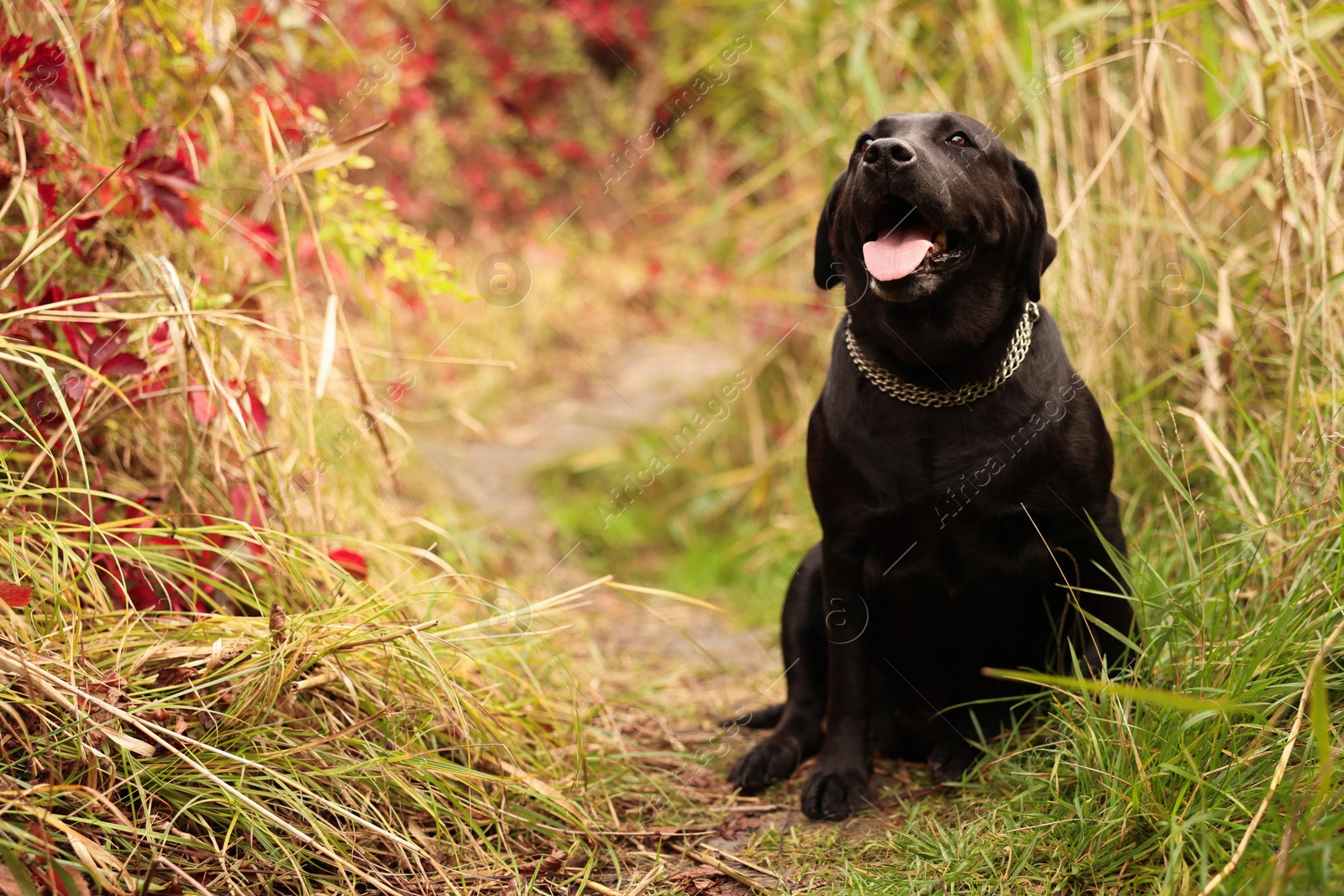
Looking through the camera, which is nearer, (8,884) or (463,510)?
(8,884)

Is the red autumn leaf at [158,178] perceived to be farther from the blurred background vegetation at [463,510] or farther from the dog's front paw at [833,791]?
the dog's front paw at [833,791]

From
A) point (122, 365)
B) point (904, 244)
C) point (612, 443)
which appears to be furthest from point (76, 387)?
point (612, 443)

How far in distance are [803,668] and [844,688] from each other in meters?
0.25

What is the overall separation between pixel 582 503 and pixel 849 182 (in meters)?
2.79

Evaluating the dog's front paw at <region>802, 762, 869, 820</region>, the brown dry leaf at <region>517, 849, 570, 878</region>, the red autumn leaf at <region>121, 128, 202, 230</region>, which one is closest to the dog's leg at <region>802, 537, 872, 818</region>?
the dog's front paw at <region>802, 762, 869, 820</region>

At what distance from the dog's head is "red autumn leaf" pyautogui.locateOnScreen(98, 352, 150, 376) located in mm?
1364

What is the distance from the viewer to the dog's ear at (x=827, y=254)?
7.34 ft

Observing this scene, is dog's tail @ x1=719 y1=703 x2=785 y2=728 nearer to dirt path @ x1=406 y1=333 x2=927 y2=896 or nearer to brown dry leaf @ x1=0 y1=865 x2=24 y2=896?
dirt path @ x1=406 y1=333 x2=927 y2=896

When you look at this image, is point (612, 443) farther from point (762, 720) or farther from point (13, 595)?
point (13, 595)

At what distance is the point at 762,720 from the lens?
102 inches

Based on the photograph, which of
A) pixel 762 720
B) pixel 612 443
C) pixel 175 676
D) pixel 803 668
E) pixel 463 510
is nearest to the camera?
pixel 175 676

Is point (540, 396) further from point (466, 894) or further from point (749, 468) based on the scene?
point (466, 894)

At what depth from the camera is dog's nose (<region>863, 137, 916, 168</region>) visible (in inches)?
75.1

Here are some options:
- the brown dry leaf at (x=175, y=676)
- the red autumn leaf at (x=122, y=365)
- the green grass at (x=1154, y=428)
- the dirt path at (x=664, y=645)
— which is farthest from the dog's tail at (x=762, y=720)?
the red autumn leaf at (x=122, y=365)
